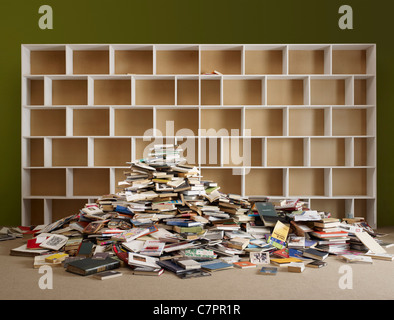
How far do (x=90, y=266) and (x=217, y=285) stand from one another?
0.94 m

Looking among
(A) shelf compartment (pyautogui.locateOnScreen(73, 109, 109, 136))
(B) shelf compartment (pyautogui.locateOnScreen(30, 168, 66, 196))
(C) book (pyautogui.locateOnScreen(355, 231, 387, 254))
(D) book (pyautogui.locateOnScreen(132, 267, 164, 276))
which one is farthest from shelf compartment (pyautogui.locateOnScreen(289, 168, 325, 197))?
(B) shelf compartment (pyautogui.locateOnScreen(30, 168, 66, 196))

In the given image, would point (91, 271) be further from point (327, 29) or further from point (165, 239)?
point (327, 29)

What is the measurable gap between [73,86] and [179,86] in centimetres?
142

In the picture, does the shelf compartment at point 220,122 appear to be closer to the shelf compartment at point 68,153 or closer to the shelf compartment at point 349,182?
the shelf compartment at point 349,182

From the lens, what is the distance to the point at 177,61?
5.20m

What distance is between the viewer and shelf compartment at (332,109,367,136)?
5.15 meters

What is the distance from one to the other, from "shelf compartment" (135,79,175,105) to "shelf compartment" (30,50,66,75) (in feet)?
3.56

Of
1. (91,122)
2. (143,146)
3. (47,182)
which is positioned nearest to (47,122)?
(91,122)

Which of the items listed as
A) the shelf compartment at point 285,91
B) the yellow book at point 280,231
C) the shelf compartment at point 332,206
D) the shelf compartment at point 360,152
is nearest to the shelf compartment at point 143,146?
the shelf compartment at point 285,91

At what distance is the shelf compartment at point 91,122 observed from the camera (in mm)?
5145

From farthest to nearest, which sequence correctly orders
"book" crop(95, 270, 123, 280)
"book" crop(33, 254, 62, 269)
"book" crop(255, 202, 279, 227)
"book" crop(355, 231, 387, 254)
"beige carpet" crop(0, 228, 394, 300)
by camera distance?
"book" crop(255, 202, 279, 227) < "book" crop(355, 231, 387, 254) < "book" crop(33, 254, 62, 269) < "book" crop(95, 270, 123, 280) < "beige carpet" crop(0, 228, 394, 300)

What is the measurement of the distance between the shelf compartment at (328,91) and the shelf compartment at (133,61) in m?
2.24

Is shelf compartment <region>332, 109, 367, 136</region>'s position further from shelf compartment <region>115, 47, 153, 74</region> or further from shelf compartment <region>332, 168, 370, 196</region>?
shelf compartment <region>115, 47, 153, 74</region>

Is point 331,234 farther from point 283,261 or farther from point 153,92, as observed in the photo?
point 153,92
